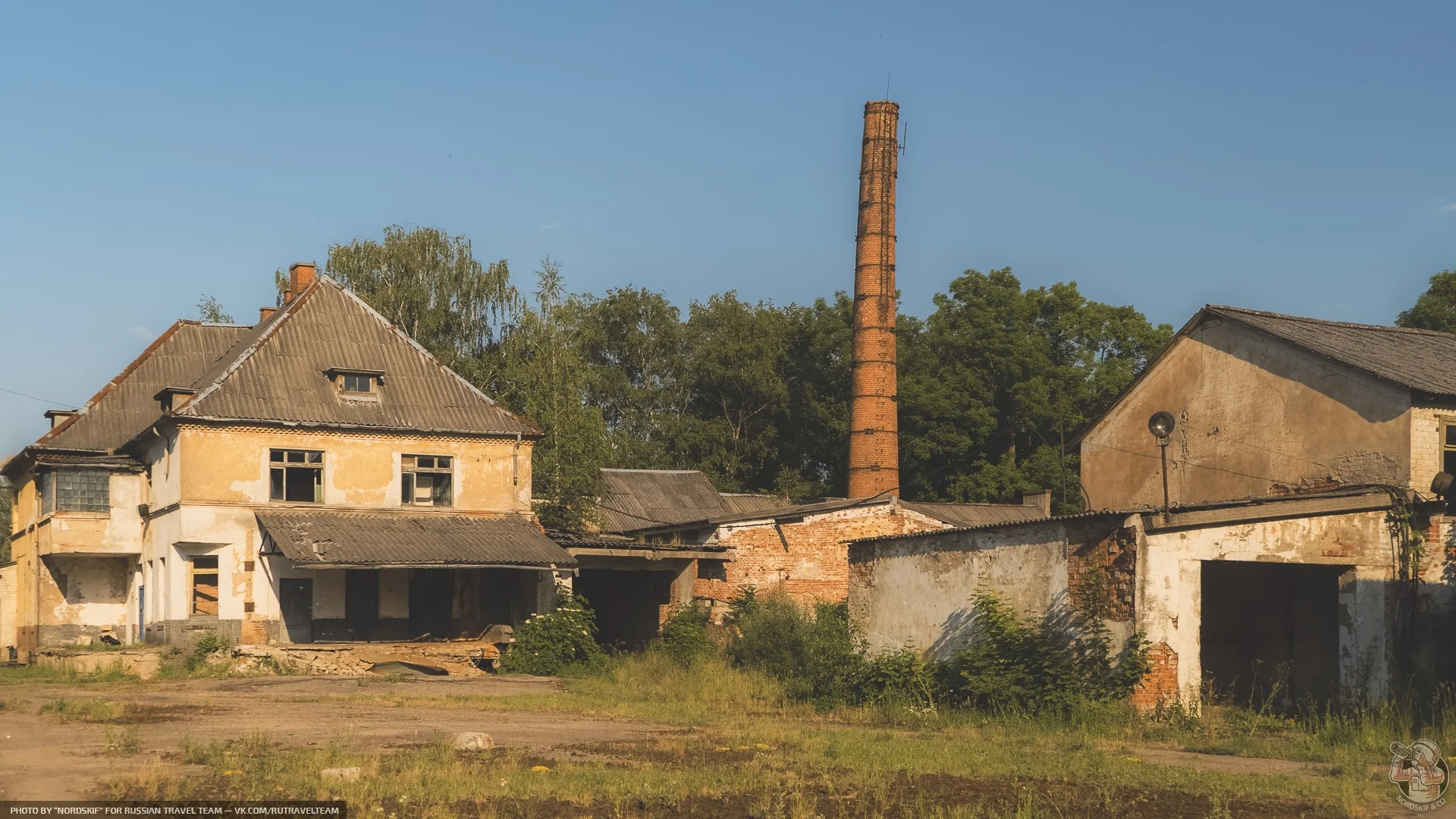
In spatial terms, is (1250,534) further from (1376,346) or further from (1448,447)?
(1376,346)

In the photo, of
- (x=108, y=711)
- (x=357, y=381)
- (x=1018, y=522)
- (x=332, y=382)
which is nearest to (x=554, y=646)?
(x=357, y=381)

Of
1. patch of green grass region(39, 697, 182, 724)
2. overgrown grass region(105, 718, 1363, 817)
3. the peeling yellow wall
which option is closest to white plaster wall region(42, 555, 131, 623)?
the peeling yellow wall

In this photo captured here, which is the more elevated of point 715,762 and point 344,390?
point 344,390

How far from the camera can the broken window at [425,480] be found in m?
29.4

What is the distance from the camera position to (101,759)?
490 inches

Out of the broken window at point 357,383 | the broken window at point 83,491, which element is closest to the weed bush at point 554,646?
the broken window at point 357,383

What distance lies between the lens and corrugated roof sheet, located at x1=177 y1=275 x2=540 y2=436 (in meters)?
28.4

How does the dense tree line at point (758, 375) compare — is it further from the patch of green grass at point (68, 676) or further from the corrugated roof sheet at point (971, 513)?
the patch of green grass at point (68, 676)

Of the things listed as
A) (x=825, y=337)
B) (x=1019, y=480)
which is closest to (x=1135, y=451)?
(x=1019, y=480)

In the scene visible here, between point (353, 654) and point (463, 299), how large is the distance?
2127cm

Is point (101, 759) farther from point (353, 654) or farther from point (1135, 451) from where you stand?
point (1135, 451)

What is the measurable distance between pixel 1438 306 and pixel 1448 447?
24.8 metres

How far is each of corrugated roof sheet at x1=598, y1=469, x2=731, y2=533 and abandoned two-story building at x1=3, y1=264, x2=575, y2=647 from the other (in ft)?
20.2

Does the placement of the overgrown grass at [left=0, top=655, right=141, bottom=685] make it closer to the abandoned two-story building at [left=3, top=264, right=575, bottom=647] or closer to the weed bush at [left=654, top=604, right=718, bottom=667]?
the abandoned two-story building at [left=3, top=264, right=575, bottom=647]
